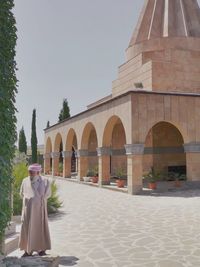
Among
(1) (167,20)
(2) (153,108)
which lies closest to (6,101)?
(2) (153,108)

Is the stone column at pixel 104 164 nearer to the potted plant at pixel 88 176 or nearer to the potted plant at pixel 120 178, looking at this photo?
the potted plant at pixel 120 178

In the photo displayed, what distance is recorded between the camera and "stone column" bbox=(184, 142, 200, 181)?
18406 mm

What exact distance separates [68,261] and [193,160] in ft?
43.2

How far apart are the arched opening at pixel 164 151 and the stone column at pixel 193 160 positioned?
3522 mm

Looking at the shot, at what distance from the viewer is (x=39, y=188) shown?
699 cm

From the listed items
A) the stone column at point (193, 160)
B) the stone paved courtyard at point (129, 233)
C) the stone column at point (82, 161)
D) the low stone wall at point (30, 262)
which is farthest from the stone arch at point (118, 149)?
the low stone wall at point (30, 262)

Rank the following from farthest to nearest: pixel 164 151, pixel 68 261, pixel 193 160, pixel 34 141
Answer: pixel 34 141
pixel 164 151
pixel 193 160
pixel 68 261

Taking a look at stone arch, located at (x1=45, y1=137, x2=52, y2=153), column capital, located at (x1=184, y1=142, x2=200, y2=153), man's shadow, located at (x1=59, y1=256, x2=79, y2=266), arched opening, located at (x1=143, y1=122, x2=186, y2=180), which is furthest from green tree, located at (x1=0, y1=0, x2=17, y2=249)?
stone arch, located at (x1=45, y1=137, x2=52, y2=153)

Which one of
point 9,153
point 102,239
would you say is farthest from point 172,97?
point 9,153

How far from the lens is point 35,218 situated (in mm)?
6789

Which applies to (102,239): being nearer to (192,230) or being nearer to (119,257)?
(119,257)

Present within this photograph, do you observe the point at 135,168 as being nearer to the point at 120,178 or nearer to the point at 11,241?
the point at 120,178

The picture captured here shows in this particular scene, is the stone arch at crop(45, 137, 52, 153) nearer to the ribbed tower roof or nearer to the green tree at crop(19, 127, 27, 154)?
the ribbed tower roof

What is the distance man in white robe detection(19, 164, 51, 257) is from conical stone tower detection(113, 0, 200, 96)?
1659 cm
